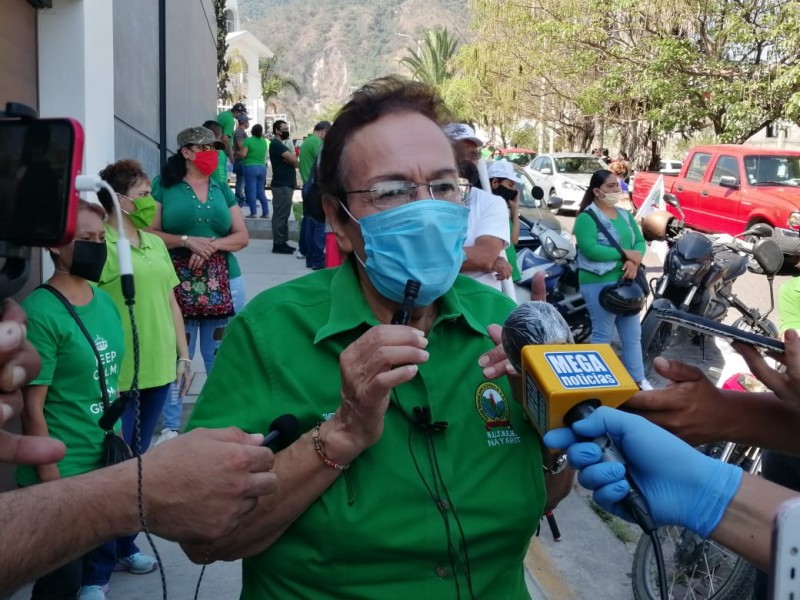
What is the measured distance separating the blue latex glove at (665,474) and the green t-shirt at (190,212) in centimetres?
429

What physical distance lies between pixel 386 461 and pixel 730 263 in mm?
6857

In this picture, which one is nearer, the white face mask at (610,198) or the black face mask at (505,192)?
the white face mask at (610,198)

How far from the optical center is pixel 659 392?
1.96 metres

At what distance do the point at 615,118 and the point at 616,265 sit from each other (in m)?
23.4

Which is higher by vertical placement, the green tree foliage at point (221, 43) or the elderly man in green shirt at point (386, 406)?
the green tree foliage at point (221, 43)

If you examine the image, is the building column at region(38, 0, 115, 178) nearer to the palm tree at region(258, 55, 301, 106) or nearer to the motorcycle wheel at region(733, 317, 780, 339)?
the motorcycle wheel at region(733, 317, 780, 339)

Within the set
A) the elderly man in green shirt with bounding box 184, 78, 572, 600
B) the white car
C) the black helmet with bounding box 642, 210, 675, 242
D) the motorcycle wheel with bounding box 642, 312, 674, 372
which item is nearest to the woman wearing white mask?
the motorcycle wheel with bounding box 642, 312, 674, 372

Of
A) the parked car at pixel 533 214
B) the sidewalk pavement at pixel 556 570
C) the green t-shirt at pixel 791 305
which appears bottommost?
the sidewalk pavement at pixel 556 570

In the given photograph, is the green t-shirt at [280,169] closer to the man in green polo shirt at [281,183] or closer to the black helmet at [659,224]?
the man in green polo shirt at [281,183]

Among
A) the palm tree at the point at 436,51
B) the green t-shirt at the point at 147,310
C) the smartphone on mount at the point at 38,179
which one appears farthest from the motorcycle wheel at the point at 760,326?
the palm tree at the point at 436,51

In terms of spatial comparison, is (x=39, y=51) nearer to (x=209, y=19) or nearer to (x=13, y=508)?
(x=13, y=508)

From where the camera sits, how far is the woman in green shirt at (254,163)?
15578mm

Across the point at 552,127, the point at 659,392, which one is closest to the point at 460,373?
the point at 659,392

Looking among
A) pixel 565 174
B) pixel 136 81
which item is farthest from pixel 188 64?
pixel 565 174
